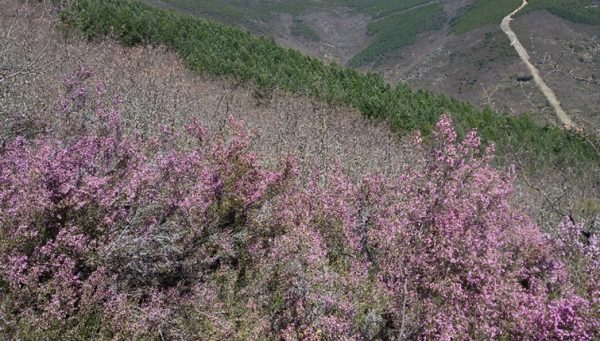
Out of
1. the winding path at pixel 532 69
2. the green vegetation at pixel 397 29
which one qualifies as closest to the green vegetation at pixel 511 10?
the winding path at pixel 532 69

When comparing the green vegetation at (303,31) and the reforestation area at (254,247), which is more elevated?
the reforestation area at (254,247)

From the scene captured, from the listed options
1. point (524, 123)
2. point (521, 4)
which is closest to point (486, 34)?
point (521, 4)

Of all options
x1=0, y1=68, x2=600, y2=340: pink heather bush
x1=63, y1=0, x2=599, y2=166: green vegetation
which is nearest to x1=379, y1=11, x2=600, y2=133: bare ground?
x1=63, y1=0, x2=599, y2=166: green vegetation

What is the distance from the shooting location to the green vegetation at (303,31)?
162 meters

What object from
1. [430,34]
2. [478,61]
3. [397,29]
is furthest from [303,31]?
[478,61]

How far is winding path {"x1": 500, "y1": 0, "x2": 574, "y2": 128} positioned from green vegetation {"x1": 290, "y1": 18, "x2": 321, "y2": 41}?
61915 millimetres

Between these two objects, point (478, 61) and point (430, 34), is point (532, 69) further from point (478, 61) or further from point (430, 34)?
point (430, 34)

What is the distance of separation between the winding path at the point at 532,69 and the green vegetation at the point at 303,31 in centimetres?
6191

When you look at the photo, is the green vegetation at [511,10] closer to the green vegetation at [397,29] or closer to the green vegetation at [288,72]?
the green vegetation at [397,29]

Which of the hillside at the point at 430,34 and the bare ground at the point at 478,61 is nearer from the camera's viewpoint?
the bare ground at the point at 478,61

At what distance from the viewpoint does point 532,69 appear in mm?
77875

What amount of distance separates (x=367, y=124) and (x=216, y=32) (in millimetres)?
16031

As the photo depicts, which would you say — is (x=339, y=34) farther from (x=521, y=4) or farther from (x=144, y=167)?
(x=144, y=167)

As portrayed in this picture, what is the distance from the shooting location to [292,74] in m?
36.0
